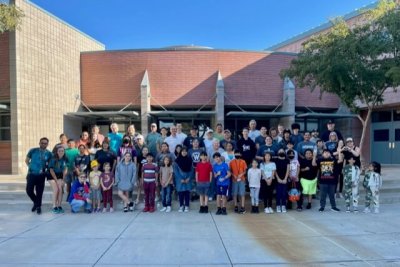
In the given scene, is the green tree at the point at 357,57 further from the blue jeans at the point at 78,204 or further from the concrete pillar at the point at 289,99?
the blue jeans at the point at 78,204

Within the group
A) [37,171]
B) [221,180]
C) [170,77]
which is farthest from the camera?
[170,77]

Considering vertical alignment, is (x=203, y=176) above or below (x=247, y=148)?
below

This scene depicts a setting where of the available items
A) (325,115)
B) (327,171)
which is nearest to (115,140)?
(327,171)

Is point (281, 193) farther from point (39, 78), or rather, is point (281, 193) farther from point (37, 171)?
point (39, 78)

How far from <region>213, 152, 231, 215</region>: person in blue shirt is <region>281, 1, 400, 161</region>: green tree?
18.6ft

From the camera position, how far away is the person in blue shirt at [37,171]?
9055 millimetres

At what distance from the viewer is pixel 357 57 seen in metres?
12.3

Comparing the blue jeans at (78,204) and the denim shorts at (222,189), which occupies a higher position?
the denim shorts at (222,189)

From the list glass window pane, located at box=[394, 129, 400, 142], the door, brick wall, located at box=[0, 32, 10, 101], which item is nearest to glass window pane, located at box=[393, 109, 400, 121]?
the door

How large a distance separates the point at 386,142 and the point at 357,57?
14.1 meters

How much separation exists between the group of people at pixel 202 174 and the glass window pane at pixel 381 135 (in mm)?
16602

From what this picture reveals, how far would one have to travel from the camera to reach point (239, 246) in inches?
239

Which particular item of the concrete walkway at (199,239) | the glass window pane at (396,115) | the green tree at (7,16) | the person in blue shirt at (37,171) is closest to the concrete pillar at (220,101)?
the green tree at (7,16)

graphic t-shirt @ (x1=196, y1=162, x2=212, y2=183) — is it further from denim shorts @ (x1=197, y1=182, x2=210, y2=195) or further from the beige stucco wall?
the beige stucco wall
